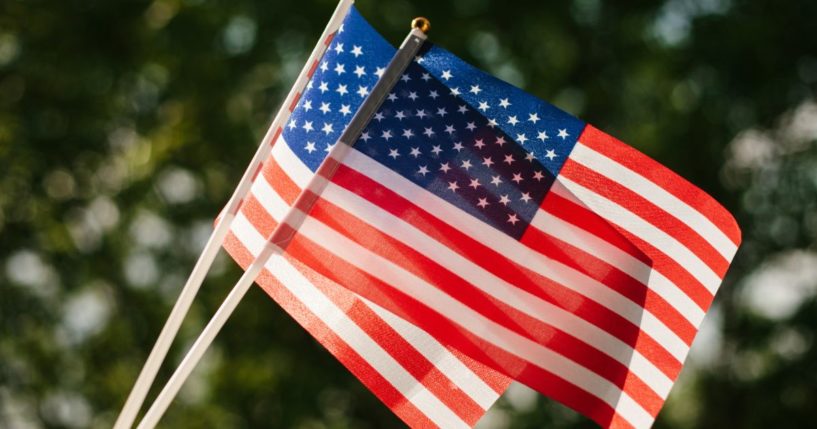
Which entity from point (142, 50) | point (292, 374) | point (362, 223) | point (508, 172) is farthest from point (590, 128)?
point (142, 50)

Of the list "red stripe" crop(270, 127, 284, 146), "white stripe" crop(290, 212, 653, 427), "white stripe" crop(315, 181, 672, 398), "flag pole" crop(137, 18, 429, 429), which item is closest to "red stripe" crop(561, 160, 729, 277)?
"white stripe" crop(315, 181, 672, 398)

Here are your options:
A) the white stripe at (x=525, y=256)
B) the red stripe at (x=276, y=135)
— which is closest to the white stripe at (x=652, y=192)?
the white stripe at (x=525, y=256)

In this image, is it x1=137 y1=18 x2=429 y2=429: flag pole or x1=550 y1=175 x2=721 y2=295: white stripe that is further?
x1=550 y1=175 x2=721 y2=295: white stripe

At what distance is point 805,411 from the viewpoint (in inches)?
587

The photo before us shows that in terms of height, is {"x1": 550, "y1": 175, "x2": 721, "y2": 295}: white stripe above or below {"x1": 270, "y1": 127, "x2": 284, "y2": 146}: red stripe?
above

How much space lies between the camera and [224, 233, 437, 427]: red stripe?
4594 mm

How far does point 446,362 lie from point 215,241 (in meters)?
1.15

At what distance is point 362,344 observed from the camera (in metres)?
4.61

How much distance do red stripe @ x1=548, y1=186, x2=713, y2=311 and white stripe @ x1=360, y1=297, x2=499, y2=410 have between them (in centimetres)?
78

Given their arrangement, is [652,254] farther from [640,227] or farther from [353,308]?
[353,308]

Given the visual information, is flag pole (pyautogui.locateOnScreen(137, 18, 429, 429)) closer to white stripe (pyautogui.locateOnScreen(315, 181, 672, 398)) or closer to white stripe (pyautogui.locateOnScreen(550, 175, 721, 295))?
white stripe (pyautogui.locateOnScreen(315, 181, 672, 398))

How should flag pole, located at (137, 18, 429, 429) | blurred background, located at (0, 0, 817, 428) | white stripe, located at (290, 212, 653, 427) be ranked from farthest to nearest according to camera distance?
blurred background, located at (0, 0, 817, 428)
white stripe, located at (290, 212, 653, 427)
flag pole, located at (137, 18, 429, 429)

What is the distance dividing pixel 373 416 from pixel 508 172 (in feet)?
39.0

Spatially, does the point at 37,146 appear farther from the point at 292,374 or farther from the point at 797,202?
the point at 797,202
